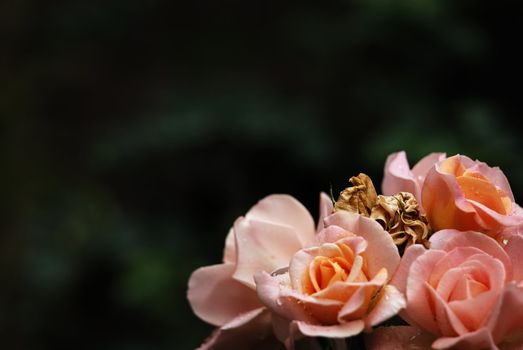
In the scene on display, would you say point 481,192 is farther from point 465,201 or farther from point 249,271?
point 249,271

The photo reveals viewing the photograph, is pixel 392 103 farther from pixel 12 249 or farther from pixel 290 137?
pixel 12 249


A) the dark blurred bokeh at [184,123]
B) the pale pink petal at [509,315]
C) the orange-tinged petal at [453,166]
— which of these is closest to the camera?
the pale pink petal at [509,315]

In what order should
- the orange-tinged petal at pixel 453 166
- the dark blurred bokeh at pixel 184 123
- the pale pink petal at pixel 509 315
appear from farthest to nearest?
1. the dark blurred bokeh at pixel 184 123
2. the orange-tinged petal at pixel 453 166
3. the pale pink petal at pixel 509 315

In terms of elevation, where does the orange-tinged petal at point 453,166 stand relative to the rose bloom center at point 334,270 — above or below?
above

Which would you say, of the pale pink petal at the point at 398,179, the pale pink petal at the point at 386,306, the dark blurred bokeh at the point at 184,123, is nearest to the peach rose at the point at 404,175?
the pale pink petal at the point at 398,179

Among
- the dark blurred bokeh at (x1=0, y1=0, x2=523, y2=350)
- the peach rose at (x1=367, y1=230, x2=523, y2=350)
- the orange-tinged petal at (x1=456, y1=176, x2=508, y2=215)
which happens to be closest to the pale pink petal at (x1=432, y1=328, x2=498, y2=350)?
the peach rose at (x1=367, y1=230, x2=523, y2=350)

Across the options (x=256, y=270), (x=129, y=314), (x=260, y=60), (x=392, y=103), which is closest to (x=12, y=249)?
(x=129, y=314)

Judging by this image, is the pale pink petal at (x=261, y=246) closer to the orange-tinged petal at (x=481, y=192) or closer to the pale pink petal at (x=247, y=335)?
the pale pink petal at (x=247, y=335)
